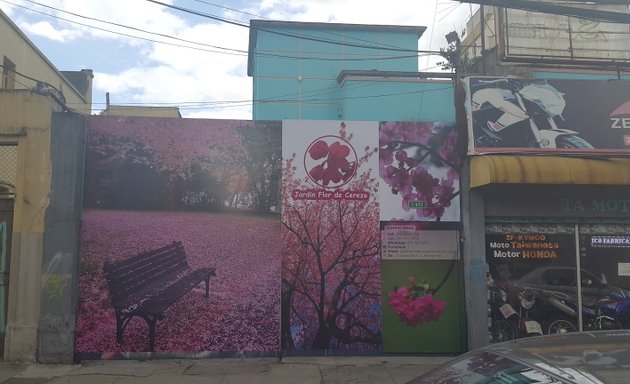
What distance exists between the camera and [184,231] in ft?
27.1

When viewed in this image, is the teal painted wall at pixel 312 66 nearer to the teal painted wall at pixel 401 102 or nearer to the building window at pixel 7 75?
the teal painted wall at pixel 401 102

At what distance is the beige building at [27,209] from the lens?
7.72m

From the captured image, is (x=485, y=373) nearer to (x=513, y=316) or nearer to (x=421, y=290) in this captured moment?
(x=421, y=290)

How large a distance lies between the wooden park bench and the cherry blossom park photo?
0.02 meters

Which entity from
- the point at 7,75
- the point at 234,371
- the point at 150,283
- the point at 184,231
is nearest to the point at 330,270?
the point at 234,371

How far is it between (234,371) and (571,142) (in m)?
6.32

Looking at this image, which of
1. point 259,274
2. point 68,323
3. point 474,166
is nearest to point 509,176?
point 474,166

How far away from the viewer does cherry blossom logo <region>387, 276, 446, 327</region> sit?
327 inches

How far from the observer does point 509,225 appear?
8453 mm

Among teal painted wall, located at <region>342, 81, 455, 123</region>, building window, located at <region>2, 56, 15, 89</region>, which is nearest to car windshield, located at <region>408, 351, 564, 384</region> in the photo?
building window, located at <region>2, 56, 15, 89</region>

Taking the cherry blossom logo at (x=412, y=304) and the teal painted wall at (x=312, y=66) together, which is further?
the teal painted wall at (x=312, y=66)

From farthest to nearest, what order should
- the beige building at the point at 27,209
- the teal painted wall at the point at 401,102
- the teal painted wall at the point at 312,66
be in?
1. the teal painted wall at the point at 312,66
2. the teal painted wall at the point at 401,102
3. the beige building at the point at 27,209

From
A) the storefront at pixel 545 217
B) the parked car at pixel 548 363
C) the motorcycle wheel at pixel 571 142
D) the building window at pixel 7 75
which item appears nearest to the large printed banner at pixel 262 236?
the storefront at pixel 545 217

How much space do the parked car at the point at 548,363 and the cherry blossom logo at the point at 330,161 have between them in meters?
5.49
